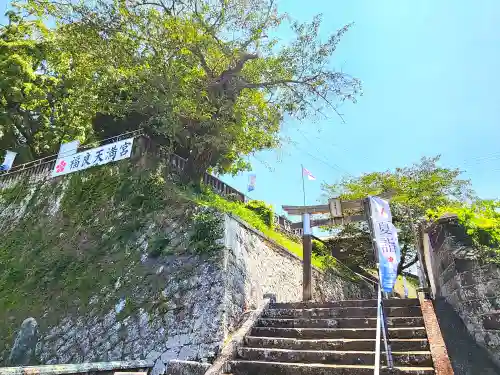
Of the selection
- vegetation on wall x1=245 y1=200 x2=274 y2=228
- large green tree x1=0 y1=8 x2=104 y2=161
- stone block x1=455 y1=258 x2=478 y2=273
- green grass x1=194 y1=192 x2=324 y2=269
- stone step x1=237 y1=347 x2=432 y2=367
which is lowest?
stone step x1=237 y1=347 x2=432 y2=367

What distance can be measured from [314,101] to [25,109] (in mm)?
18882

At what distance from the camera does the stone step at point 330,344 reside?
211 inches

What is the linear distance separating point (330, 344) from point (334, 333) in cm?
46

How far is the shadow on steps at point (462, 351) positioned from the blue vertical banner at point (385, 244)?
140 cm

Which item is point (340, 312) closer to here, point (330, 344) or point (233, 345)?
point (330, 344)

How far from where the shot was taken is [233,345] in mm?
5980

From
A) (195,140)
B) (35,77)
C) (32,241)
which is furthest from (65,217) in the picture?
(35,77)

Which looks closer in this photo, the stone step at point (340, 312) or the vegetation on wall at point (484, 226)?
the vegetation on wall at point (484, 226)

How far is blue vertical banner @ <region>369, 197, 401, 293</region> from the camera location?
639 centimetres

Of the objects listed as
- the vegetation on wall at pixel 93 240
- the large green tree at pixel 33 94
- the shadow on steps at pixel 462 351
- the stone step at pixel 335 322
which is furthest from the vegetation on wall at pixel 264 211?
the large green tree at pixel 33 94

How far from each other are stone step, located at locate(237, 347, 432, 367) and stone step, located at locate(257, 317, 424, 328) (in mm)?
1100

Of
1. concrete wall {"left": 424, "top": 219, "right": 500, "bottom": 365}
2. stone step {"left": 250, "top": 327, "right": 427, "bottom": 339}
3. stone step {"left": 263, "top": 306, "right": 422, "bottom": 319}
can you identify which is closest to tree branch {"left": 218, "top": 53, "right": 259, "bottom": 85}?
concrete wall {"left": 424, "top": 219, "right": 500, "bottom": 365}

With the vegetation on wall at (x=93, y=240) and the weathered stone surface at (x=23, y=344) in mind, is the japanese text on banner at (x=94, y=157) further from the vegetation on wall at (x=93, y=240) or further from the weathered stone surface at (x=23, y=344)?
the weathered stone surface at (x=23, y=344)

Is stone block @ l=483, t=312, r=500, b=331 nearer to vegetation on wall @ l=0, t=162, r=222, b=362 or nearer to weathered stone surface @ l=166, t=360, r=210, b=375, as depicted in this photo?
weathered stone surface @ l=166, t=360, r=210, b=375
